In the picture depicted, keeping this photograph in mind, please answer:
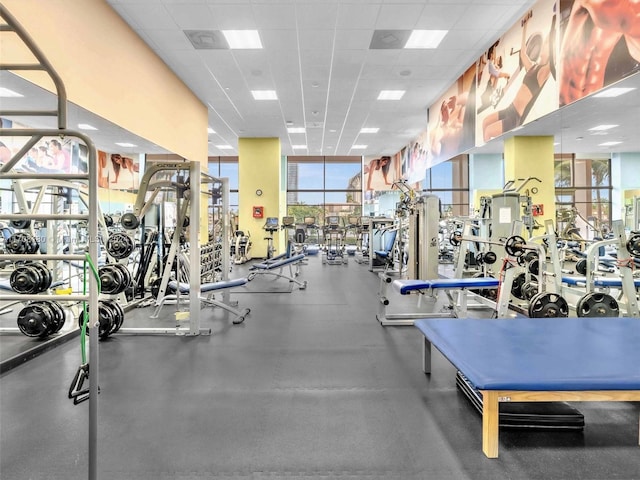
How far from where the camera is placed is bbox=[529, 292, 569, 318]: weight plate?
11.0ft

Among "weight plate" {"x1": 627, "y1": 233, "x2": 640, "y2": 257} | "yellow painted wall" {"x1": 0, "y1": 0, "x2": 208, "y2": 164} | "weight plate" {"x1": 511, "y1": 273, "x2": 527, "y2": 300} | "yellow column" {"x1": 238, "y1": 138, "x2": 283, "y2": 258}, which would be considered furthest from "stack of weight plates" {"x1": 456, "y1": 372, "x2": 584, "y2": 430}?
"yellow column" {"x1": 238, "y1": 138, "x2": 283, "y2": 258}

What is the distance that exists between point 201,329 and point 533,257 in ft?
11.7

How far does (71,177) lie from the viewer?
135 centimetres

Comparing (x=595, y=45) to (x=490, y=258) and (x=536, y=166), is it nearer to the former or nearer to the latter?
(x=536, y=166)

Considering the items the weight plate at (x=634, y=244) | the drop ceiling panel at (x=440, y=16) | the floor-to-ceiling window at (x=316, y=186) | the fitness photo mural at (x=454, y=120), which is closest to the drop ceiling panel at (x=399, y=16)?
the drop ceiling panel at (x=440, y=16)

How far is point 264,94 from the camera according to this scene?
754cm

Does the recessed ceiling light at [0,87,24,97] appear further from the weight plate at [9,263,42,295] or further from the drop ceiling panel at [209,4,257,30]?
the drop ceiling panel at [209,4,257,30]

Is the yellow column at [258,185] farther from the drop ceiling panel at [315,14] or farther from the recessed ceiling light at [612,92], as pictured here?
the recessed ceiling light at [612,92]

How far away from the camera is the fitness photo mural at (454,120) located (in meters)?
6.31

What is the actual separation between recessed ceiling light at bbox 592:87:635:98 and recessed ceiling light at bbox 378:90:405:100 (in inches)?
168

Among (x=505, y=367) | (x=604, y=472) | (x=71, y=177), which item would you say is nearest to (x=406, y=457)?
(x=505, y=367)

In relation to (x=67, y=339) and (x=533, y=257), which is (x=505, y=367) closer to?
(x=533, y=257)

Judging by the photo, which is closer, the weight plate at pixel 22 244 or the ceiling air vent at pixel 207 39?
the weight plate at pixel 22 244

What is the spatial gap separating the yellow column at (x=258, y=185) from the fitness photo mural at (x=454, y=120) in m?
4.73
